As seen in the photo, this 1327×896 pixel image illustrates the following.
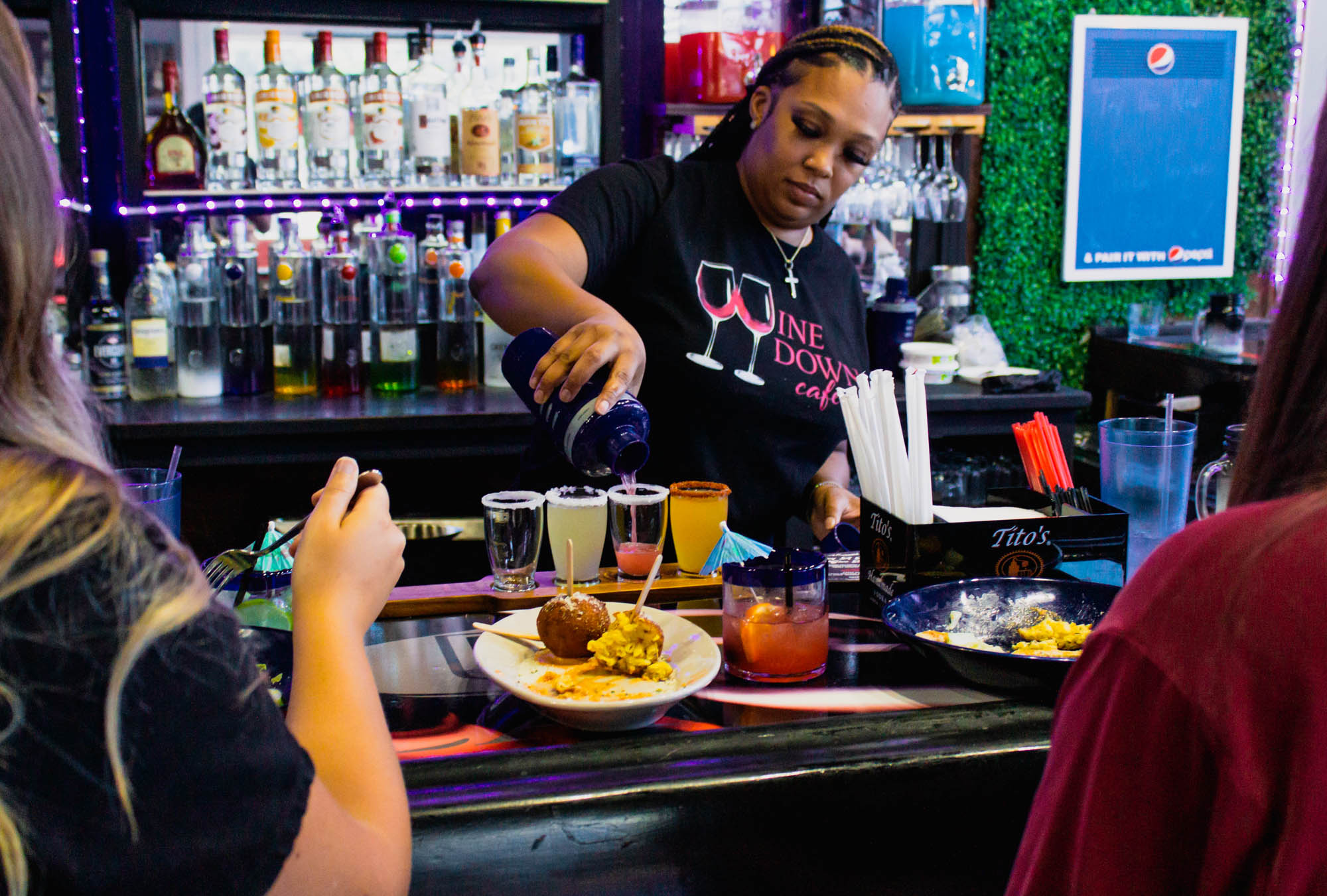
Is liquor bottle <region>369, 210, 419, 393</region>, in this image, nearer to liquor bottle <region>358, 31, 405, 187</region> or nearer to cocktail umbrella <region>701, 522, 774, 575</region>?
liquor bottle <region>358, 31, 405, 187</region>

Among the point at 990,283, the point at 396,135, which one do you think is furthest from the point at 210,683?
the point at 990,283

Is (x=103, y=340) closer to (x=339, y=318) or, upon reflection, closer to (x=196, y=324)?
(x=196, y=324)

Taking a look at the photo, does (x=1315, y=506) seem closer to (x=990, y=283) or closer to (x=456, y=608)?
(x=456, y=608)

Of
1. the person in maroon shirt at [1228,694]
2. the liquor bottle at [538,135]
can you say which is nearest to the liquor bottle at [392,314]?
the liquor bottle at [538,135]

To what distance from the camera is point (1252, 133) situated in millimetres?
4484

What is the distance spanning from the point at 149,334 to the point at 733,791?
2.56m

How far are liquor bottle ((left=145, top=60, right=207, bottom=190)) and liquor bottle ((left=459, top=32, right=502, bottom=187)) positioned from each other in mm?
765

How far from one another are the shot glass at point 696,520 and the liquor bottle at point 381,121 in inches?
78.1

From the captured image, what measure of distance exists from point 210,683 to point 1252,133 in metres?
4.80

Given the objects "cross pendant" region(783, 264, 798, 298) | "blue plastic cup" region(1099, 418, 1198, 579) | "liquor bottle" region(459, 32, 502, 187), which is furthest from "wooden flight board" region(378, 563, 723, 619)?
"liquor bottle" region(459, 32, 502, 187)

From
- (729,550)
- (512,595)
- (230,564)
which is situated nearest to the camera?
(230,564)

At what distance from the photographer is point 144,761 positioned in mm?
630

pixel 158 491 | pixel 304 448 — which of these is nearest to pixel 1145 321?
pixel 304 448

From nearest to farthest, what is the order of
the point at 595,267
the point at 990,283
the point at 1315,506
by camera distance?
the point at 1315,506, the point at 595,267, the point at 990,283
